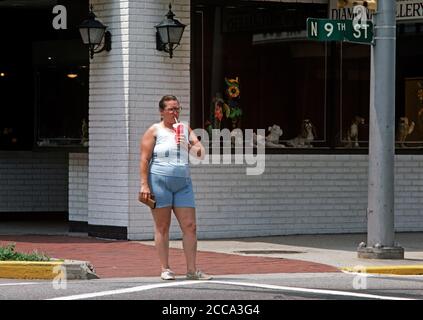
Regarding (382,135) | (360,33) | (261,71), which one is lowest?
(382,135)

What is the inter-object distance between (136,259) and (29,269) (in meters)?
2.25

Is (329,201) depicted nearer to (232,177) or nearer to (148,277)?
(232,177)

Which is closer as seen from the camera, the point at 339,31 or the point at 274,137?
the point at 339,31

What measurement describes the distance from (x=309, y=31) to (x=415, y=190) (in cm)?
542

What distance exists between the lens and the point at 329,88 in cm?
1877

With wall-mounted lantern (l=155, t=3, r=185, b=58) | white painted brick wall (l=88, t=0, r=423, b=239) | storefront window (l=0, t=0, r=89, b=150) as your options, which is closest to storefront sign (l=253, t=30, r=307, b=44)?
white painted brick wall (l=88, t=0, r=423, b=239)

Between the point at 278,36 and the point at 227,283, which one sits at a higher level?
the point at 278,36

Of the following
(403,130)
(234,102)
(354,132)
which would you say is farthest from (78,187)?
(403,130)

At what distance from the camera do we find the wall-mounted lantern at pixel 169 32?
55.9ft

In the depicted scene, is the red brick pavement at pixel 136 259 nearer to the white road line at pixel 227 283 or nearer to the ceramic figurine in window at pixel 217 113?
the white road line at pixel 227 283

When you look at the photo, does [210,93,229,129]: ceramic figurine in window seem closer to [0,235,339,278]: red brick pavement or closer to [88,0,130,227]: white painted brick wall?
[88,0,130,227]: white painted brick wall

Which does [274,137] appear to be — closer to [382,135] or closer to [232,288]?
[382,135]

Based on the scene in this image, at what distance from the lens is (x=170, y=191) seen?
41.2ft
